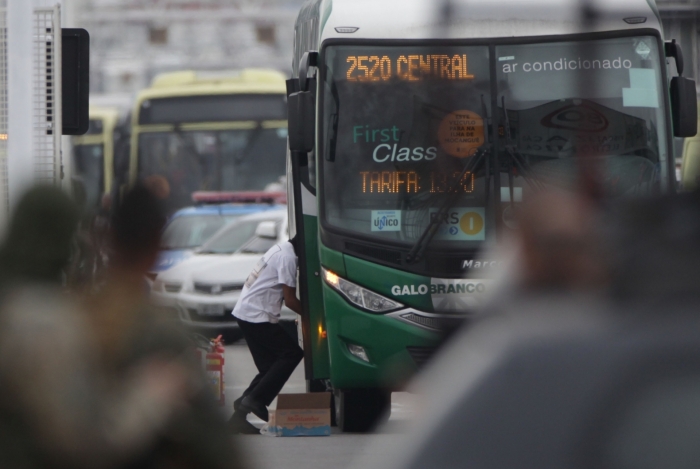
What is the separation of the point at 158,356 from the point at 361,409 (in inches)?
262

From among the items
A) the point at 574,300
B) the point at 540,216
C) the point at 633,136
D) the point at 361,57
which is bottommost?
the point at 574,300

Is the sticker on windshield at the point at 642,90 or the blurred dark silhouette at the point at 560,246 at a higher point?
the sticker on windshield at the point at 642,90

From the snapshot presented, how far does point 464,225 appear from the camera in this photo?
8.95 m

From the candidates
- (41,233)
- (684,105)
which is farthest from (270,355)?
(41,233)

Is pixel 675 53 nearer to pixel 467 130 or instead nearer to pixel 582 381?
pixel 467 130

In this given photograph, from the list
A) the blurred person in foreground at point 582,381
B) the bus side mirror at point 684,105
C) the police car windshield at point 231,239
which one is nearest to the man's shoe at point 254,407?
the bus side mirror at point 684,105

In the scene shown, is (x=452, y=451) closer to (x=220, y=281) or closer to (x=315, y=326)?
(x=315, y=326)

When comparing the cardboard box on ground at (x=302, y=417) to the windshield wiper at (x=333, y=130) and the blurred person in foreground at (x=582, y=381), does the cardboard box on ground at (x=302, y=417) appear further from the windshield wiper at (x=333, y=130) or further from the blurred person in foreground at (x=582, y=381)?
the blurred person in foreground at (x=582, y=381)

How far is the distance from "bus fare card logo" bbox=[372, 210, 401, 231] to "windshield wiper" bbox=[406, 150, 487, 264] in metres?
0.20

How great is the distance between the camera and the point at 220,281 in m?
17.1

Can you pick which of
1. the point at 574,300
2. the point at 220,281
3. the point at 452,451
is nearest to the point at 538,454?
the point at 452,451

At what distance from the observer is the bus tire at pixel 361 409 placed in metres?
9.58

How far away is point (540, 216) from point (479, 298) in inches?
256

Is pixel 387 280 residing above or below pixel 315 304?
above
